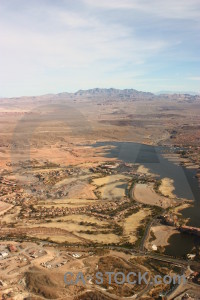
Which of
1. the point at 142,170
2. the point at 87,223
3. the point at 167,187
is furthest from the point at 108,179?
the point at 87,223

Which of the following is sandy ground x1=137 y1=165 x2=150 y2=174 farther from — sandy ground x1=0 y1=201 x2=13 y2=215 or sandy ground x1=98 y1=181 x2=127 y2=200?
sandy ground x1=0 y1=201 x2=13 y2=215

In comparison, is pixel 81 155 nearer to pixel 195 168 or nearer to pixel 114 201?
pixel 195 168

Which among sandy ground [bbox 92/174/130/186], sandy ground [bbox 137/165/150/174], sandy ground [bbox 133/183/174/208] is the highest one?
sandy ground [bbox 137/165/150/174]

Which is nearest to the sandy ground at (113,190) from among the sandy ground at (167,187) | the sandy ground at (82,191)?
the sandy ground at (82,191)

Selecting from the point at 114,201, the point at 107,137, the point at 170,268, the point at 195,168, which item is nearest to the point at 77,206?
the point at 114,201

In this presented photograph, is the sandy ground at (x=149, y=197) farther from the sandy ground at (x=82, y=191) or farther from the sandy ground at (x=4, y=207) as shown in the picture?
the sandy ground at (x=4, y=207)

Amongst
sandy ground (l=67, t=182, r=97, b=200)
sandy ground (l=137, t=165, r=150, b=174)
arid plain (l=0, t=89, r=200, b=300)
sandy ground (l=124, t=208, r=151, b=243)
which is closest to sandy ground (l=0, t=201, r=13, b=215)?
arid plain (l=0, t=89, r=200, b=300)
